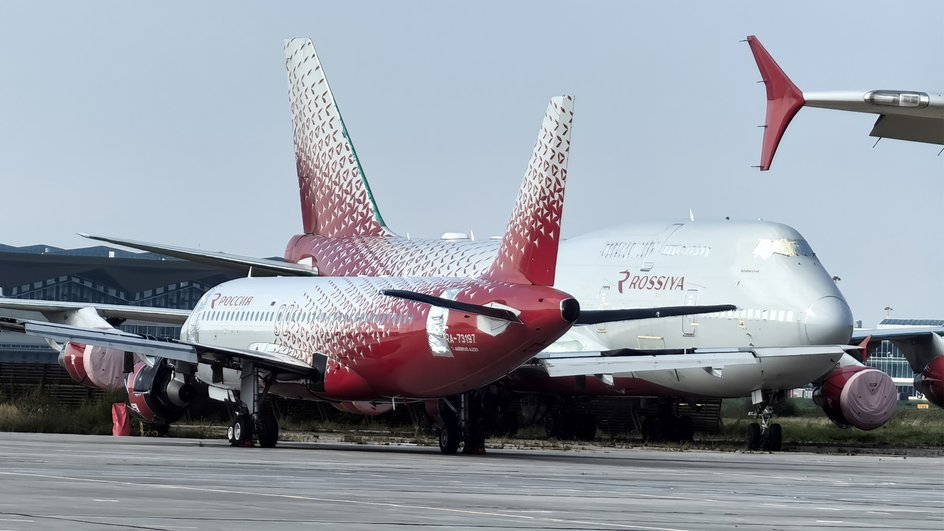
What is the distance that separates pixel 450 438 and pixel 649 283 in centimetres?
660

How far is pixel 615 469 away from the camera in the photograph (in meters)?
21.9

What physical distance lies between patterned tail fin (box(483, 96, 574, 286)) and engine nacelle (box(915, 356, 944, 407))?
1460 cm

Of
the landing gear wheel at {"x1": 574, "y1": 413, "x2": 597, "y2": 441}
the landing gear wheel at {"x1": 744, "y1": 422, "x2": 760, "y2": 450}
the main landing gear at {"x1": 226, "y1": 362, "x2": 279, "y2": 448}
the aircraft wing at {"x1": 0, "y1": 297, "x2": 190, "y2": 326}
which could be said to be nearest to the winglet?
the main landing gear at {"x1": 226, "y1": 362, "x2": 279, "y2": 448}

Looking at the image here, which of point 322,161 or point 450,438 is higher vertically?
point 322,161

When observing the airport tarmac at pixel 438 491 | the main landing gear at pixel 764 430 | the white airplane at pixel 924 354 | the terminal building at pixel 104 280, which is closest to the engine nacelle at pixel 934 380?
the white airplane at pixel 924 354

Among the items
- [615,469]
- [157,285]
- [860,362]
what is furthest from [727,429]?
[157,285]

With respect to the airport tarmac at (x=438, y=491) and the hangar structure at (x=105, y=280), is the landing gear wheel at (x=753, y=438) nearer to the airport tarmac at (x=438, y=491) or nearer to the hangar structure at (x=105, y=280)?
the airport tarmac at (x=438, y=491)

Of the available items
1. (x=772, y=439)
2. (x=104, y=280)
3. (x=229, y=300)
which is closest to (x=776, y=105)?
(x=772, y=439)

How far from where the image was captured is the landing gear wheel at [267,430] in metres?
28.2

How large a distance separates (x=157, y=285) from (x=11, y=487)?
8441cm

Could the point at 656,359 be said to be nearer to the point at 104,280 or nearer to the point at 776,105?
the point at 776,105

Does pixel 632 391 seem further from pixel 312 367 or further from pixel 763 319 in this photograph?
pixel 312 367

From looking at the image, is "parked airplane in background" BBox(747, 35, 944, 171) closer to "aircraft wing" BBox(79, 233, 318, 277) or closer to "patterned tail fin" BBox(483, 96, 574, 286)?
"patterned tail fin" BBox(483, 96, 574, 286)

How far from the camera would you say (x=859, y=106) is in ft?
35.0
